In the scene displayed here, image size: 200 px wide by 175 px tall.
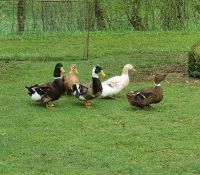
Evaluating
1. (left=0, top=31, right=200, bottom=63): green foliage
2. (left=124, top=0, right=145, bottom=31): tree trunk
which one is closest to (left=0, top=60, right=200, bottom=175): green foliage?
(left=0, top=31, right=200, bottom=63): green foliage

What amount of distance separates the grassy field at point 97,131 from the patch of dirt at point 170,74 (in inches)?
13.8

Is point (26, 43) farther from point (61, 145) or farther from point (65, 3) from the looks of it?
point (61, 145)

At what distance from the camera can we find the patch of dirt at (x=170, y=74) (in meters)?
12.5

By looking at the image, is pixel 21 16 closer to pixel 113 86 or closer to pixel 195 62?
pixel 195 62

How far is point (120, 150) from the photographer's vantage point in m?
7.88

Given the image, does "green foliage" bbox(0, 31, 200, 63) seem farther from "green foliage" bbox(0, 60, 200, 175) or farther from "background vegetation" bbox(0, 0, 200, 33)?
"green foliage" bbox(0, 60, 200, 175)

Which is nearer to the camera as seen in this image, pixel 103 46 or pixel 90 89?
pixel 90 89

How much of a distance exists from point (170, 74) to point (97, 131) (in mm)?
4572

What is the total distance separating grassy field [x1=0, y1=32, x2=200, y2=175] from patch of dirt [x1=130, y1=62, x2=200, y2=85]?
1.15 ft

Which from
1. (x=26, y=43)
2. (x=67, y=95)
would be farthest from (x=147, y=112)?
(x=26, y=43)

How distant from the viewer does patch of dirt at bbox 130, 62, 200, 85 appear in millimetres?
12539

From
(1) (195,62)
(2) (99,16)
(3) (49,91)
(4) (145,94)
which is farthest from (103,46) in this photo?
(4) (145,94)

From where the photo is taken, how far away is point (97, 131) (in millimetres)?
8828

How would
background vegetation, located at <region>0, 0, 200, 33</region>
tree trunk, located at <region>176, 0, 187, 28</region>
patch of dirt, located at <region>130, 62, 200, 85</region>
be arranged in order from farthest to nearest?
tree trunk, located at <region>176, 0, 187, 28</region>, background vegetation, located at <region>0, 0, 200, 33</region>, patch of dirt, located at <region>130, 62, 200, 85</region>
